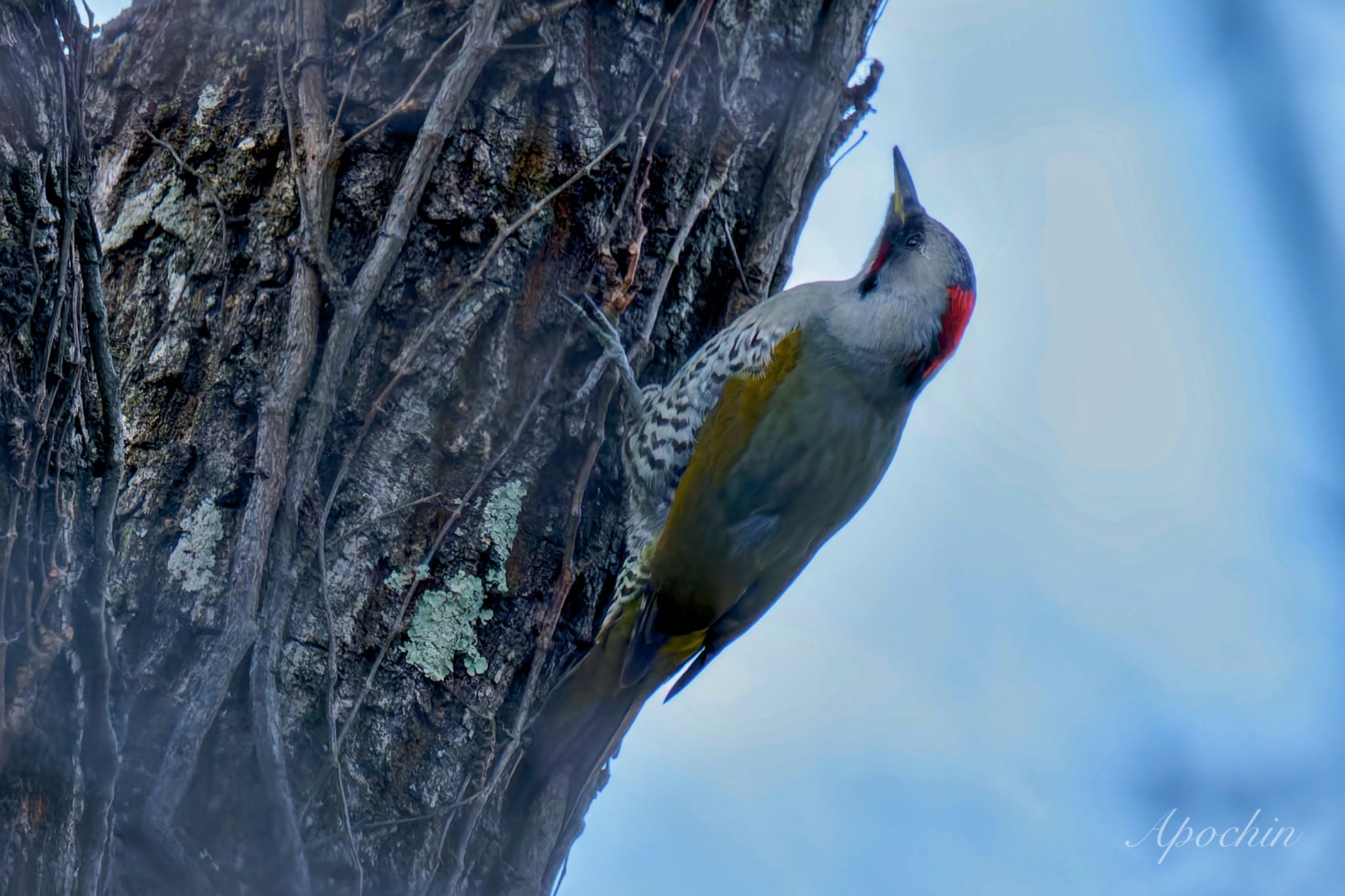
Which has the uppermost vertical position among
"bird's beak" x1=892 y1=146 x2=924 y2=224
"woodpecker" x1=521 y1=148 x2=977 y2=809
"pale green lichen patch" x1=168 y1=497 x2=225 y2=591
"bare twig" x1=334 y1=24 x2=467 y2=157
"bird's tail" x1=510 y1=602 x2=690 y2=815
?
"bird's beak" x1=892 y1=146 x2=924 y2=224

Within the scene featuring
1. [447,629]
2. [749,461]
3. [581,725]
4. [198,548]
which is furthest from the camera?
[749,461]

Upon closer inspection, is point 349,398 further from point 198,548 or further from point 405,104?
point 405,104

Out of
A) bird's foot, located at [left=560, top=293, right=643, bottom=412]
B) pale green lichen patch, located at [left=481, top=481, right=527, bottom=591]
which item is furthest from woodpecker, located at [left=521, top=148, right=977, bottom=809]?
pale green lichen patch, located at [left=481, top=481, right=527, bottom=591]

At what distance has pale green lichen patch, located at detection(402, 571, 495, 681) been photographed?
7.38ft

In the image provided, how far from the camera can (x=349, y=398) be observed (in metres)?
2.30

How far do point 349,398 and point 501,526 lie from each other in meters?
0.40

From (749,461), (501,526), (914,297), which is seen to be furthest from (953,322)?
(501,526)

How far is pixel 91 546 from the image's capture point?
5.58 feet

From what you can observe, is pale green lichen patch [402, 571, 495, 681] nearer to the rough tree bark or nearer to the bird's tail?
the rough tree bark

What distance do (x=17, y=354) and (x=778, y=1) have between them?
1.95 m

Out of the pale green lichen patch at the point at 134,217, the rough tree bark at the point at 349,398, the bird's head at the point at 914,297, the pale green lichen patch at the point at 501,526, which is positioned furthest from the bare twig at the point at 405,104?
the bird's head at the point at 914,297

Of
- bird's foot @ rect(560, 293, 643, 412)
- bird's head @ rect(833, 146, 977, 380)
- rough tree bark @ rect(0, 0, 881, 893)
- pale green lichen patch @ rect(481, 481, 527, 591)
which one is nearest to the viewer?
rough tree bark @ rect(0, 0, 881, 893)

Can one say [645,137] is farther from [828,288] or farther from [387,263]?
[828,288]

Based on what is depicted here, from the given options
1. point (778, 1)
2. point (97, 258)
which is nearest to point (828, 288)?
point (778, 1)
